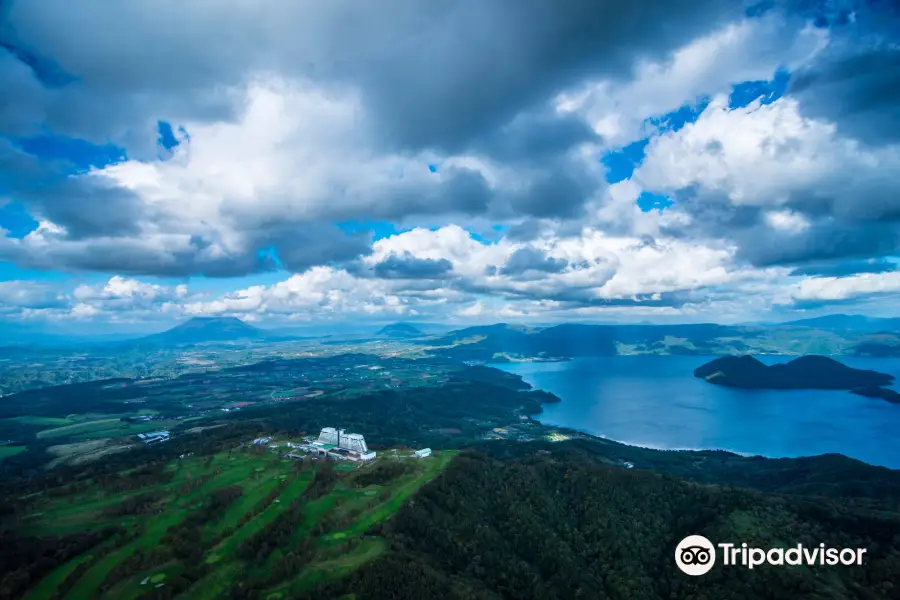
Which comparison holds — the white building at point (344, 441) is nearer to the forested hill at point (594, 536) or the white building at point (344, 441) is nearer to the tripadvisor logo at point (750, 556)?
the forested hill at point (594, 536)

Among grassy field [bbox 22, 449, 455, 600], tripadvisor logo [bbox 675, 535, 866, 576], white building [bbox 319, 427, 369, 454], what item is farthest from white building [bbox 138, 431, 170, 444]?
tripadvisor logo [bbox 675, 535, 866, 576]

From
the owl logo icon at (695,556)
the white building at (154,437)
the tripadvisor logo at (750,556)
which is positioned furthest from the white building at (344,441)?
the white building at (154,437)

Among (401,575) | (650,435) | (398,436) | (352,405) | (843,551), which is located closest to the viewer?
(401,575)

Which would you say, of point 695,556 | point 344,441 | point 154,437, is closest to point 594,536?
point 695,556

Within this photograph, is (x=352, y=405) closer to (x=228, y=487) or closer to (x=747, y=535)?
(x=228, y=487)

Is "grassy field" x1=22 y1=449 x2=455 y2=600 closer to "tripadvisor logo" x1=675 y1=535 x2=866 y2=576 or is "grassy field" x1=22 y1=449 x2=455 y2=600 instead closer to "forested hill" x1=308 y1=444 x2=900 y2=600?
"forested hill" x1=308 y1=444 x2=900 y2=600

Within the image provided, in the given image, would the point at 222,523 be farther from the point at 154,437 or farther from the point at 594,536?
the point at 154,437

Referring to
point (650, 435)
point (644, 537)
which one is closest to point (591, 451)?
point (650, 435)
